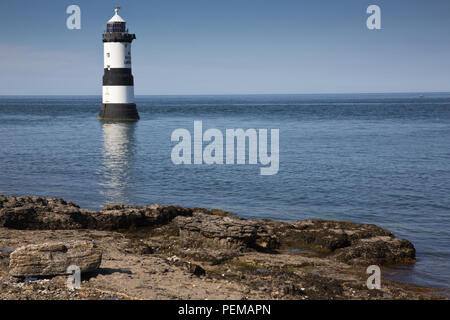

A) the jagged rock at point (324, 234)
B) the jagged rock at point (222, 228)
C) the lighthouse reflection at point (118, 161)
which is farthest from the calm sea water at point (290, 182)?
the jagged rock at point (222, 228)

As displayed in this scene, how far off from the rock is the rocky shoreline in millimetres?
25

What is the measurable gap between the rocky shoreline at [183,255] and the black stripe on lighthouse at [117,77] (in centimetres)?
3994

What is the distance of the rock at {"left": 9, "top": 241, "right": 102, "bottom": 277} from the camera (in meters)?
12.5

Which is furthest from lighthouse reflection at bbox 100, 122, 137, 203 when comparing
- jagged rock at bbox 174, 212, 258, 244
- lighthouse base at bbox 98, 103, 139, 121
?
jagged rock at bbox 174, 212, 258, 244

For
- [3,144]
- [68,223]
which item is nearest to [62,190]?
[68,223]

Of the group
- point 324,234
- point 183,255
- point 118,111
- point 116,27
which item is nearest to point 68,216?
point 183,255

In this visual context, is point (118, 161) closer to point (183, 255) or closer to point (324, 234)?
point (324, 234)

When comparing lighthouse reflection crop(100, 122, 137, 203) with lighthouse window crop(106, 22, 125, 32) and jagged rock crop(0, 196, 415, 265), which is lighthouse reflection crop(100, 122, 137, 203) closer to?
jagged rock crop(0, 196, 415, 265)

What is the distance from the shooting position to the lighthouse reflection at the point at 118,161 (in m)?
27.9

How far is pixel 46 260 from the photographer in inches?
493

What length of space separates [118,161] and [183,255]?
2636 centimetres
